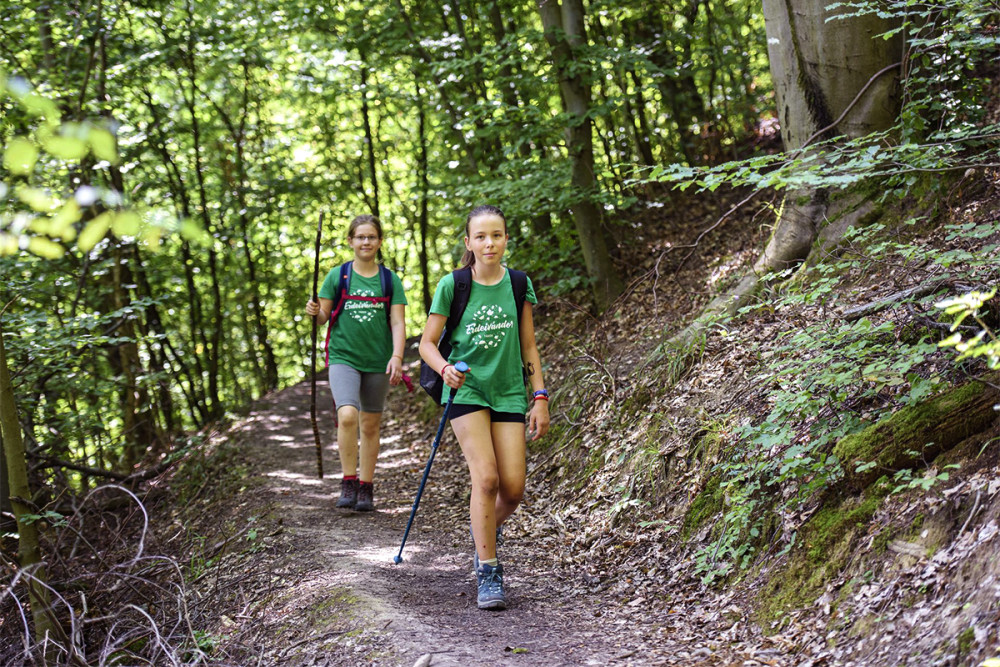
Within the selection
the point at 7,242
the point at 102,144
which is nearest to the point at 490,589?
the point at 7,242

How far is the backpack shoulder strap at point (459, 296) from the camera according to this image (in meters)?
4.49

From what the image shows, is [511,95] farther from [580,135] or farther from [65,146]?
[65,146]

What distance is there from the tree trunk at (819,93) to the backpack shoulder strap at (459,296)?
241cm

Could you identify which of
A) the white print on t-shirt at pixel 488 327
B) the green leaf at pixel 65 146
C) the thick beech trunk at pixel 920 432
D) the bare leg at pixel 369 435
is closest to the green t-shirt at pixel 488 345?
the white print on t-shirt at pixel 488 327

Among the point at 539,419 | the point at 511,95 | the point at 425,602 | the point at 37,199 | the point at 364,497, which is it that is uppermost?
the point at 511,95

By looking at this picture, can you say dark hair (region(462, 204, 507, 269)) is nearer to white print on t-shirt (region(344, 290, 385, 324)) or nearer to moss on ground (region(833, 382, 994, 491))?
white print on t-shirt (region(344, 290, 385, 324))

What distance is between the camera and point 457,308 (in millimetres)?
4496

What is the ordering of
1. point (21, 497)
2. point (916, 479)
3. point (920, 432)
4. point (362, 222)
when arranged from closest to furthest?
1. point (916, 479)
2. point (920, 432)
3. point (21, 497)
4. point (362, 222)

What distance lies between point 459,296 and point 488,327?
247mm

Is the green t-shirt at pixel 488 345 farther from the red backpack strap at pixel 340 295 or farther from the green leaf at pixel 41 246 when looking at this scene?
the green leaf at pixel 41 246

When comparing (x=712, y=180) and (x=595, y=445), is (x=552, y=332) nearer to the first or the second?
(x=595, y=445)

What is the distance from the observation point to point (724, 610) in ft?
13.3

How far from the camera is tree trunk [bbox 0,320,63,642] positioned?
4.58 m

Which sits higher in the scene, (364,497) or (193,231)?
(193,231)
